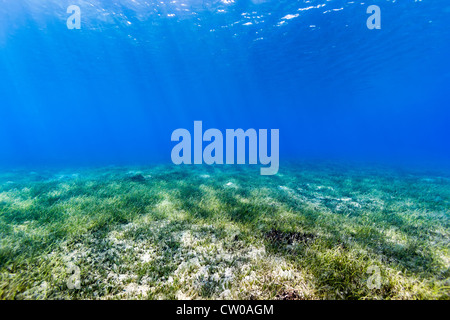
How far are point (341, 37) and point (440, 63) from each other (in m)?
28.5

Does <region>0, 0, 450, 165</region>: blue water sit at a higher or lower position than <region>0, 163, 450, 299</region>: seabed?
higher

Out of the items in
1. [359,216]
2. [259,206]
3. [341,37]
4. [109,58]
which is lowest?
[359,216]

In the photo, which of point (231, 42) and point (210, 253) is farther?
point (231, 42)

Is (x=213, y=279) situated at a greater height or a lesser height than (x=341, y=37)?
lesser

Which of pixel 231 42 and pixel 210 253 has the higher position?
pixel 231 42

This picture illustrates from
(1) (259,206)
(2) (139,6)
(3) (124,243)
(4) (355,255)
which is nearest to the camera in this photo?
(4) (355,255)

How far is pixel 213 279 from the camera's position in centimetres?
283

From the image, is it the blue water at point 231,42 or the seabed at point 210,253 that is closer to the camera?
the seabed at point 210,253

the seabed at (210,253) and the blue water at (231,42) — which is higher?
the blue water at (231,42)

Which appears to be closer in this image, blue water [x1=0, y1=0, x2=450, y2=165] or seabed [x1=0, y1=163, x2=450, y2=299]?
seabed [x1=0, y1=163, x2=450, y2=299]
